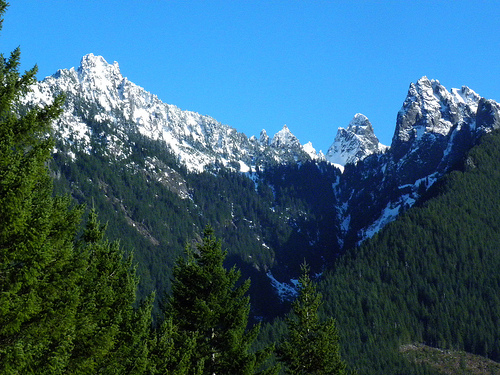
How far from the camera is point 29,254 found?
13609mm

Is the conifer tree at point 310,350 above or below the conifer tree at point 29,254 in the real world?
above

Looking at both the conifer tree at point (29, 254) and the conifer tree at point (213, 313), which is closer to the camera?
the conifer tree at point (29, 254)

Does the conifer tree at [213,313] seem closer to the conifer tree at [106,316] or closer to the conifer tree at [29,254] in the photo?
the conifer tree at [106,316]

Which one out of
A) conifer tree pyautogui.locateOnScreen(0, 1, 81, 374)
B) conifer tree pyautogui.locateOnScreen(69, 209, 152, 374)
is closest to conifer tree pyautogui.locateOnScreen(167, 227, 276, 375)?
conifer tree pyautogui.locateOnScreen(69, 209, 152, 374)

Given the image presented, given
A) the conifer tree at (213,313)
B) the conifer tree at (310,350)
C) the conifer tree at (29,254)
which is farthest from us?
the conifer tree at (310,350)

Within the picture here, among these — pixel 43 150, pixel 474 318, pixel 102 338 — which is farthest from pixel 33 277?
pixel 474 318

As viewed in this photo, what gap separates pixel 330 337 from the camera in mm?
37188

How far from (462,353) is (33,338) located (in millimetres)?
190003

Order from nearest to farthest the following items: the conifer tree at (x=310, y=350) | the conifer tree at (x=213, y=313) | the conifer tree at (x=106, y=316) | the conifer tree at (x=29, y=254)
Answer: the conifer tree at (x=29, y=254), the conifer tree at (x=106, y=316), the conifer tree at (x=213, y=313), the conifer tree at (x=310, y=350)

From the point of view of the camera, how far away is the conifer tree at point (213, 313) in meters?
27.8

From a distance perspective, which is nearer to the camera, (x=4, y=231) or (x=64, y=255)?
(x=4, y=231)

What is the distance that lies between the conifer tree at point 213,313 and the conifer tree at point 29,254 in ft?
43.9

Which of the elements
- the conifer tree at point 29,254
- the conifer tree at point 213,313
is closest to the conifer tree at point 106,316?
the conifer tree at point 29,254

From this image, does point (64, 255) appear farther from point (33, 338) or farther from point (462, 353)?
point (462, 353)
